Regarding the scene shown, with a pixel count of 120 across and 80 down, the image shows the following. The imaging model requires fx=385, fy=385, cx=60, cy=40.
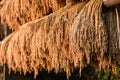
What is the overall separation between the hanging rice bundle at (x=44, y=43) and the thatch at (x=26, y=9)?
453 mm

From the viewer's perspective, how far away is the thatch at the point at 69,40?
3158 mm

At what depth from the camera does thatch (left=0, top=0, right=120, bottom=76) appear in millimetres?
3158

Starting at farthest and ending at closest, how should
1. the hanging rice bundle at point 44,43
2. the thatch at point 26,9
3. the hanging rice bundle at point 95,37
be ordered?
the thatch at point 26,9
the hanging rice bundle at point 44,43
the hanging rice bundle at point 95,37

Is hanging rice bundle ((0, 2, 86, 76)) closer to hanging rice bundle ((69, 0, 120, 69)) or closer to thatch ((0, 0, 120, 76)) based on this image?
thatch ((0, 0, 120, 76))

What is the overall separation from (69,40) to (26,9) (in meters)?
1.22

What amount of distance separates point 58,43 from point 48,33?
0.56ft

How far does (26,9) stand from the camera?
435 centimetres

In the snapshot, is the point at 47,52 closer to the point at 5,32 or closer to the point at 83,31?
the point at 83,31

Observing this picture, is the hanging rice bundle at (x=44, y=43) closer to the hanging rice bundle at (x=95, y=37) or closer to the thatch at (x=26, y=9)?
the hanging rice bundle at (x=95, y=37)

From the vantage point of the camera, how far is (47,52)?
3.55 m

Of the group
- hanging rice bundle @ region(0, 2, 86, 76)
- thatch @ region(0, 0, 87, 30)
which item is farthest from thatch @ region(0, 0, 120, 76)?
thatch @ region(0, 0, 87, 30)

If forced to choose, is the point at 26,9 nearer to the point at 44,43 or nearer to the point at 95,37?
the point at 44,43

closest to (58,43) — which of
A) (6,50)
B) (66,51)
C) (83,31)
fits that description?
(66,51)

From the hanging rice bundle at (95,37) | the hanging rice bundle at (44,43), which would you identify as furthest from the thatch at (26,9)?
the hanging rice bundle at (95,37)
